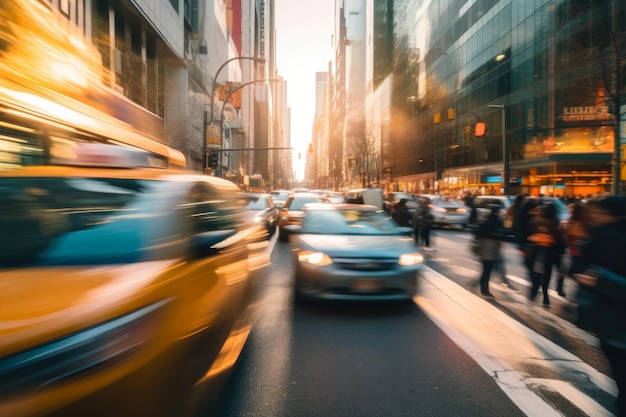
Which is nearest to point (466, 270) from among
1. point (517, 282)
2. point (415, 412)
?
point (517, 282)

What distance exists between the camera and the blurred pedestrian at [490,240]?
22.8ft

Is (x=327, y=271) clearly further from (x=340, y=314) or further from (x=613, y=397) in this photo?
(x=613, y=397)

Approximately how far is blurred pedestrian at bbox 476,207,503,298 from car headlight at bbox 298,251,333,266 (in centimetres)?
285

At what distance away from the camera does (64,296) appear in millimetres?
2113

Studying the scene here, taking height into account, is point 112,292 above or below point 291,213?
above

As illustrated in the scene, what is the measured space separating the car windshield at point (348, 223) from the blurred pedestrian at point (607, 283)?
3874 millimetres

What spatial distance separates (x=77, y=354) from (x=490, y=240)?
6454 mm

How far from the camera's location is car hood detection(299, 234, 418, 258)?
19.2 ft

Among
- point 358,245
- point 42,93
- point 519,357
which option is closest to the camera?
point 519,357

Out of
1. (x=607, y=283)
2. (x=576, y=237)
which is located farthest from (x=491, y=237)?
(x=607, y=283)

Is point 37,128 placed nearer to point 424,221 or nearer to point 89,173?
point 89,173

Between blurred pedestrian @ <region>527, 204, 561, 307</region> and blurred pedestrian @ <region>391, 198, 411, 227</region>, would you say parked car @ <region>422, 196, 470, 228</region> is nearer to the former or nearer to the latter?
blurred pedestrian @ <region>391, 198, 411, 227</region>

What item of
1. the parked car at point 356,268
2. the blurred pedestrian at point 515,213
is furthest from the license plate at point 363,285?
the blurred pedestrian at point 515,213

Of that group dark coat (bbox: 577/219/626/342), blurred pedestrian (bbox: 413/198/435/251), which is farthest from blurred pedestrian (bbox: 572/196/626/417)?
blurred pedestrian (bbox: 413/198/435/251)
